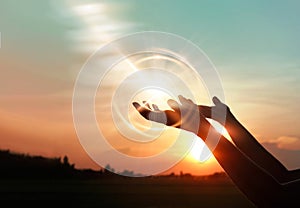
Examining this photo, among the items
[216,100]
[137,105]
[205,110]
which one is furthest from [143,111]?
[216,100]

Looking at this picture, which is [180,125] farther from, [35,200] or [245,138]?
[35,200]

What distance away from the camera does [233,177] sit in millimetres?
1439

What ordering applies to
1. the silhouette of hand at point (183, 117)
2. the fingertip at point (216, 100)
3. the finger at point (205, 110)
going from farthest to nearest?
1. the fingertip at point (216, 100)
2. the finger at point (205, 110)
3. the silhouette of hand at point (183, 117)

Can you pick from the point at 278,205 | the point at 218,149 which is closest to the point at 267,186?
the point at 278,205

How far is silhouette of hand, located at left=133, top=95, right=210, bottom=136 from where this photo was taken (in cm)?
143

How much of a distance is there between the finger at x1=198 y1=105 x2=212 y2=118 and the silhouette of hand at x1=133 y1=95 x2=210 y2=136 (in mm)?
52

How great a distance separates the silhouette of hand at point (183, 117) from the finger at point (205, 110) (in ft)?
0.17

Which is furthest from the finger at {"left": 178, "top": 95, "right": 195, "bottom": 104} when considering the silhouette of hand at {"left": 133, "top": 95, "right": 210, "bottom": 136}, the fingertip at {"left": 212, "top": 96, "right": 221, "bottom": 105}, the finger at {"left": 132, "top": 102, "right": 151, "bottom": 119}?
the fingertip at {"left": 212, "top": 96, "right": 221, "bottom": 105}

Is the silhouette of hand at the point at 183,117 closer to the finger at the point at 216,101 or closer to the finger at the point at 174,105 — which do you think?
the finger at the point at 174,105

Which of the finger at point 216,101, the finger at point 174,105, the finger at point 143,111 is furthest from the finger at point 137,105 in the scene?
the finger at point 216,101

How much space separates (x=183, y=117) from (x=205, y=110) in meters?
0.16

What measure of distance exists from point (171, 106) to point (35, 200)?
18849 millimetres

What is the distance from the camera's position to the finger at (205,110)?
5.04ft

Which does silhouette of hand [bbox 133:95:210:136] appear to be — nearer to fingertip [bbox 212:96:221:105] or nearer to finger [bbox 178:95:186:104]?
finger [bbox 178:95:186:104]
